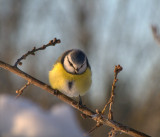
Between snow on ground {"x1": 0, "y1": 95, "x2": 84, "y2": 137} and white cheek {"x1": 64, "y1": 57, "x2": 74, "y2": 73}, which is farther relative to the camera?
white cheek {"x1": 64, "y1": 57, "x2": 74, "y2": 73}

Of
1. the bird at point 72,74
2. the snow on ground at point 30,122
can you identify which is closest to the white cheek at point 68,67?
the bird at point 72,74

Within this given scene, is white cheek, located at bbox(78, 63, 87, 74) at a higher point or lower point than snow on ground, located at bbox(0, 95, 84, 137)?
higher

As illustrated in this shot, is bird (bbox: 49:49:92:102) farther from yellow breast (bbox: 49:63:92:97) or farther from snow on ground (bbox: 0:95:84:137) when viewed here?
snow on ground (bbox: 0:95:84:137)

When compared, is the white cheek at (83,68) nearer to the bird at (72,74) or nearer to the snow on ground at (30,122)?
the bird at (72,74)

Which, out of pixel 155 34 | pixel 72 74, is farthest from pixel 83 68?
pixel 155 34

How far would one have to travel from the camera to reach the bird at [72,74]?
2588 mm

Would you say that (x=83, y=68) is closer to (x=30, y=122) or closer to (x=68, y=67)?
(x=68, y=67)

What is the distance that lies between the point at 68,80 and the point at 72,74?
0.21ft

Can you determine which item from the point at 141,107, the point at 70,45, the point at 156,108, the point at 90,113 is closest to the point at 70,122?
the point at 90,113

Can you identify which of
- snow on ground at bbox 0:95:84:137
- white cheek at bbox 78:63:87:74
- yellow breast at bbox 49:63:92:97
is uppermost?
white cheek at bbox 78:63:87:74

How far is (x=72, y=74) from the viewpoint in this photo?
8.57 ft

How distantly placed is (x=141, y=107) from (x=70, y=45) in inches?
93.4

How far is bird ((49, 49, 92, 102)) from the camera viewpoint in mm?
2588

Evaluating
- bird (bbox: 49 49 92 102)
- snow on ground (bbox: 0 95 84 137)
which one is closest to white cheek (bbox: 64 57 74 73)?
bird (bbox: 49 49 92 102)
